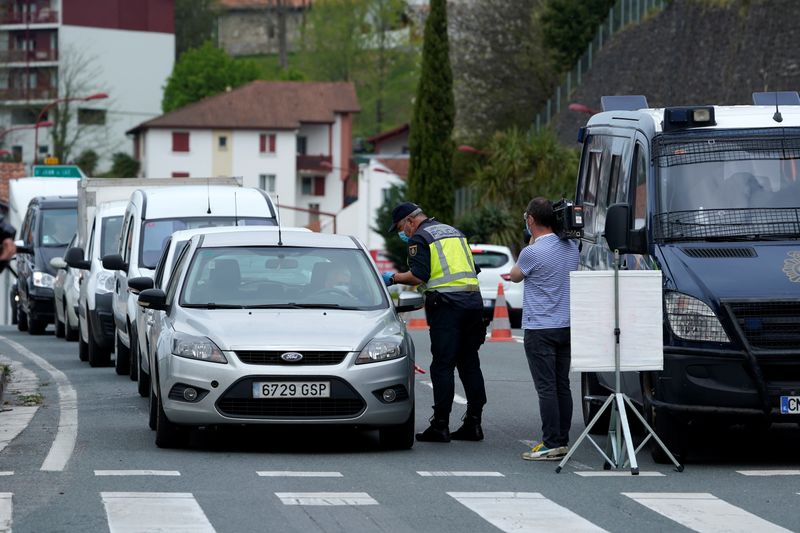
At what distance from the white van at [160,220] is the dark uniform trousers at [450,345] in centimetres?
614

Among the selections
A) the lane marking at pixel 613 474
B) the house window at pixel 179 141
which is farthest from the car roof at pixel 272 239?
the house window at pixel 179 141

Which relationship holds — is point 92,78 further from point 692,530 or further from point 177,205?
point 692,530

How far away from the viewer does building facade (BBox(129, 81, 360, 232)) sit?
114875 millimetres

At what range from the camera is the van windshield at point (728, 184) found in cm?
1212

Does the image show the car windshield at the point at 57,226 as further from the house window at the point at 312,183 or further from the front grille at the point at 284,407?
the house window at the point at 312,183

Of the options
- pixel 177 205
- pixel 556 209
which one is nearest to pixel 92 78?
pixel 177 205

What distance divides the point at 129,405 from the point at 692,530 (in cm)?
791

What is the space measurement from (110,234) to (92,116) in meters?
98.7

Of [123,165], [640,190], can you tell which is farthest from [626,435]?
[123,165]

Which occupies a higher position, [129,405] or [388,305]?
[388,305]

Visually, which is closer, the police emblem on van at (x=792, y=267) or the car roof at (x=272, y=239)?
the police emblem on van at (x=792, y=267)

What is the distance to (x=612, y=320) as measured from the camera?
11516 mm

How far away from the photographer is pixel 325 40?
465ft

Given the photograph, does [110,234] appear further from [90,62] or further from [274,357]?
[90,62]
